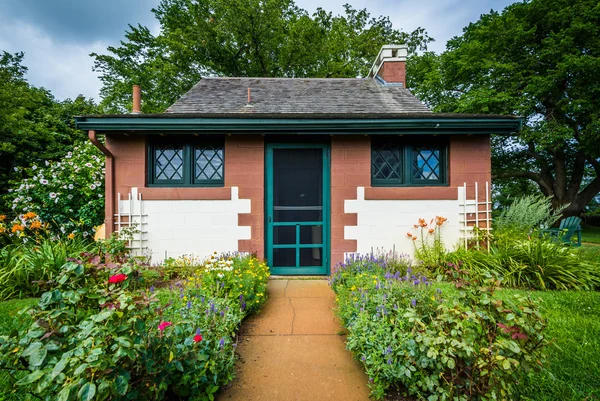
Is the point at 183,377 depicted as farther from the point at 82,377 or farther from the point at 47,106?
the point at 47,106

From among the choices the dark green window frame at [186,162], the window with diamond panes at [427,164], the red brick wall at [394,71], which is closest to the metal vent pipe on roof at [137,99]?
the dark green window frame at [186,162]

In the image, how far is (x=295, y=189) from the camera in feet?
16.8

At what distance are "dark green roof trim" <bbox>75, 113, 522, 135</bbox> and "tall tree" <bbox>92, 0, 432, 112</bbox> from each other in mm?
10736

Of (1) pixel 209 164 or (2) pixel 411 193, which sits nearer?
(2) pixel 411 193

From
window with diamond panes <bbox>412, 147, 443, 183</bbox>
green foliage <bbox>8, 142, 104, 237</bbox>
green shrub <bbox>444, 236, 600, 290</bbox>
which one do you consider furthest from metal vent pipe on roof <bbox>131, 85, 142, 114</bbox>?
green shrub <bbox>444, 236, 600, 290</bbox>

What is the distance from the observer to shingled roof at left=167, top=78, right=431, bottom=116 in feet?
18.6

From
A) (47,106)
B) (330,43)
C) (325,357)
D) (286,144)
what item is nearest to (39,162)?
(47,106)

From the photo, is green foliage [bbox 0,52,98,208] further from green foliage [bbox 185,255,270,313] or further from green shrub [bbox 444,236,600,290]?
green shrub [bbox 444,236,600,290]

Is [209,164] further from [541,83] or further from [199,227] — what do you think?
[541,83]

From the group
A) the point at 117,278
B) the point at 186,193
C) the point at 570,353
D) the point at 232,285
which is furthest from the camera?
the point at 186,193

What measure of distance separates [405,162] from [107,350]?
490 centimetres

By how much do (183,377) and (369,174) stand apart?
4133 millimetres

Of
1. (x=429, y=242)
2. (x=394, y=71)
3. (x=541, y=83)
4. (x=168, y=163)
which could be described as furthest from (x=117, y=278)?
(x=541, y=83)

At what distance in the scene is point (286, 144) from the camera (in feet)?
16.2
